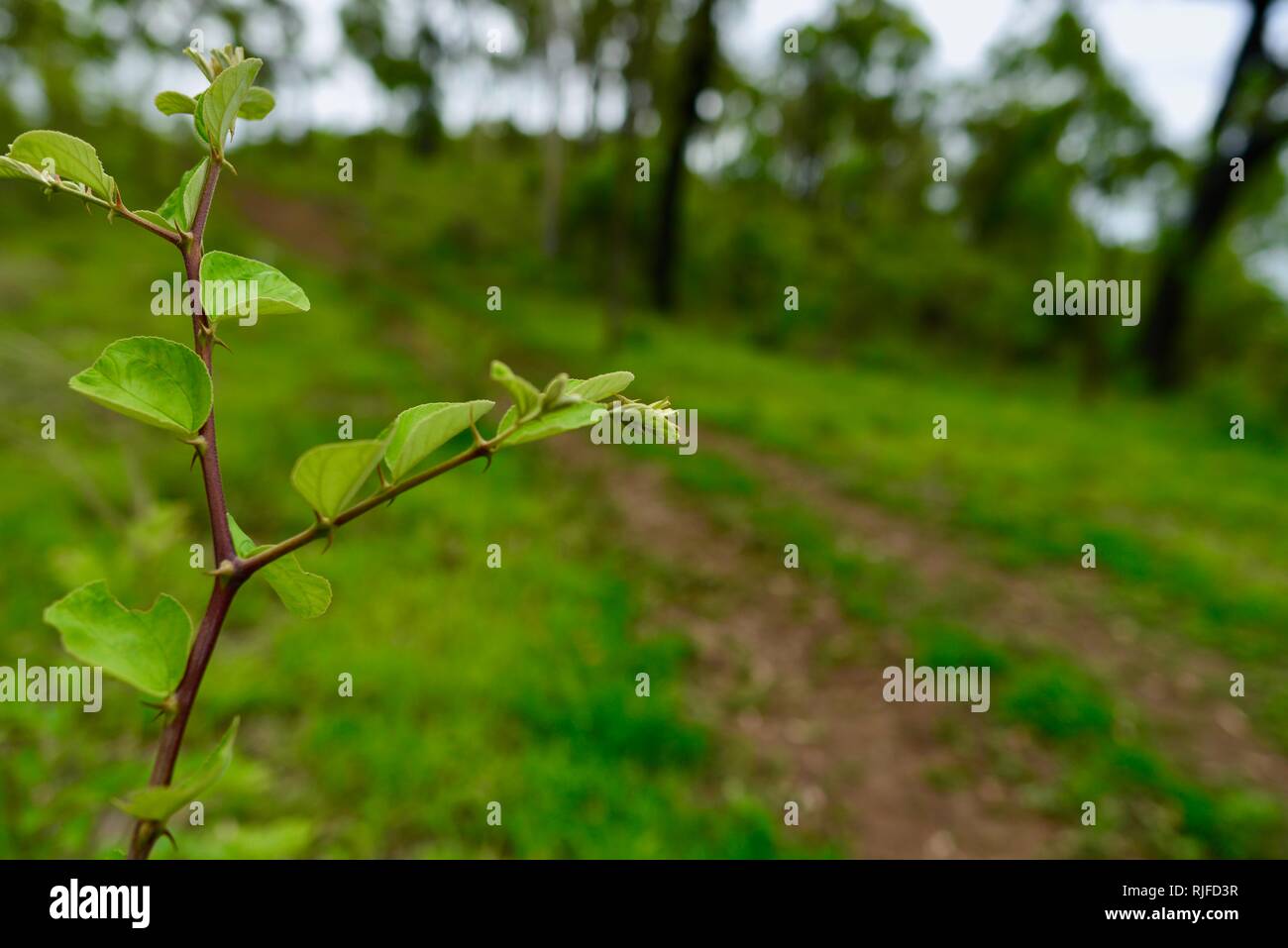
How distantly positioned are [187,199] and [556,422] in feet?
1.11

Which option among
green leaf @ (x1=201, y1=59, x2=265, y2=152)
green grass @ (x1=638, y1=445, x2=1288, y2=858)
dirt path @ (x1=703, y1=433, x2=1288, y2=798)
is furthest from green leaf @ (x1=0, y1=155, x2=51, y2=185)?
dirt path @ (x1=703, y1=433, x2=1288, y2=798)

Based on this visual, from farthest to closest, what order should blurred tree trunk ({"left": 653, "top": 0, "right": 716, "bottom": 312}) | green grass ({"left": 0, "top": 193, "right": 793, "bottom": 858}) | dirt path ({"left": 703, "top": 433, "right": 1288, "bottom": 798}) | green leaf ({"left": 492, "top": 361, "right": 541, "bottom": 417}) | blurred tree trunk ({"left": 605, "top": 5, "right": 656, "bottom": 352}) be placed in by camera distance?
blurred tree trunk ({"left": 653, "top": 0, "right": 716, "bottom": 312}), blurred tree trunk ({"left": 605, "top": 5, "right": 656, "bottom": 352}), dirt path ({"left": 703, "top": 433, "right": 1288, "bottom": 798}), green grass ({"left": 0, "top": 193, "right": 793, "bottom": 858}), green leaf ({"left": 492, "top": 361, "right": 541, "bottom": 417})

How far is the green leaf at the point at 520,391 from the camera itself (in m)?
0.42

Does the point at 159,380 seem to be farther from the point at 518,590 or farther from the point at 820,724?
the point at 518,590

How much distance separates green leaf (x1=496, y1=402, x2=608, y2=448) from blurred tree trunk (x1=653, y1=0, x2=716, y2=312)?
1404cm

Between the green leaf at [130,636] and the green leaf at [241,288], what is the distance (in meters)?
0.21

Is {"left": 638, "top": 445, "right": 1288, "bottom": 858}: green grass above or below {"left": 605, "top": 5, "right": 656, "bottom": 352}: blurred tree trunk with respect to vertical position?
below

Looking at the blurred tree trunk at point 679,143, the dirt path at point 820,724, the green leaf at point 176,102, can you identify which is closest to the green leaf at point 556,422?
the green leaf at point 176,102

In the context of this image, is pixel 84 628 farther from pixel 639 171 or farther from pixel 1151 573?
pixel 639 171

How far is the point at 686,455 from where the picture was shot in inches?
250

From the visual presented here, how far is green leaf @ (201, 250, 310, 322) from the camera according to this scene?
1.64 feet

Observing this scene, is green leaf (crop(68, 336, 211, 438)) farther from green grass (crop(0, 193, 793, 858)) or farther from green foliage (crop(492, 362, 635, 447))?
green grass (crop(0, 193, 793, 858))
